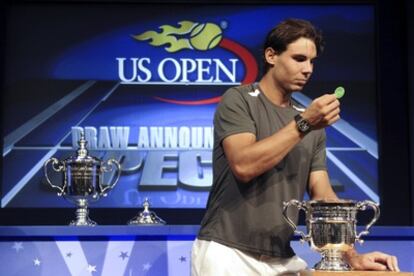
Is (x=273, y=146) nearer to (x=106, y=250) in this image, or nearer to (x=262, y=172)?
(x=262, y=172)

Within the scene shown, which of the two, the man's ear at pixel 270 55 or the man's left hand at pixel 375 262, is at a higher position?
the man's ear at pixel 270 55

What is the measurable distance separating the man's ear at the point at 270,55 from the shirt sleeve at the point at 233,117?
0.12 meters

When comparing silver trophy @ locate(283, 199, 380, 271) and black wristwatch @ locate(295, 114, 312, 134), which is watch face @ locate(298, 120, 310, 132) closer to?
black wristwatch @ locate(295, 114, 312, 134)

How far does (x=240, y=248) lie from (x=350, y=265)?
0.28 meters

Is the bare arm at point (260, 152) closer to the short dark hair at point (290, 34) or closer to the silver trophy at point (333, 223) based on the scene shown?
the silver trophy at point (333, 223)

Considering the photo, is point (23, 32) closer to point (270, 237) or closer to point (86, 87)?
point (86, 87)

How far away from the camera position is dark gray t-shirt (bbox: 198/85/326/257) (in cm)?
226

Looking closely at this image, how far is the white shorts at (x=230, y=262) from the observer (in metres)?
2.25

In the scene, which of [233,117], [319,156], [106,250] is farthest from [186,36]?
[233,117]

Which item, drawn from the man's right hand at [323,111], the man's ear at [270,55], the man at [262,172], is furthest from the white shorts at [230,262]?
the man's ear at [270,55]

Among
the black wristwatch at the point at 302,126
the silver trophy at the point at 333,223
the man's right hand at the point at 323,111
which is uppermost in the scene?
the man's right hand at the point at 323,111

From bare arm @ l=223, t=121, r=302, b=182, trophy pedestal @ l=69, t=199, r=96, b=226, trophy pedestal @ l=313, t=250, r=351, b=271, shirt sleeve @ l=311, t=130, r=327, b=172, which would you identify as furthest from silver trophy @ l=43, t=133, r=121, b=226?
trophy pedestal @ l=313, t=250, r=351, b=271

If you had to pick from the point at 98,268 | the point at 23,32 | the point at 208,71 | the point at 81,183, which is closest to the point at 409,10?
the point at 208,71

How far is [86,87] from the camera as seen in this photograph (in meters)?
5.59
